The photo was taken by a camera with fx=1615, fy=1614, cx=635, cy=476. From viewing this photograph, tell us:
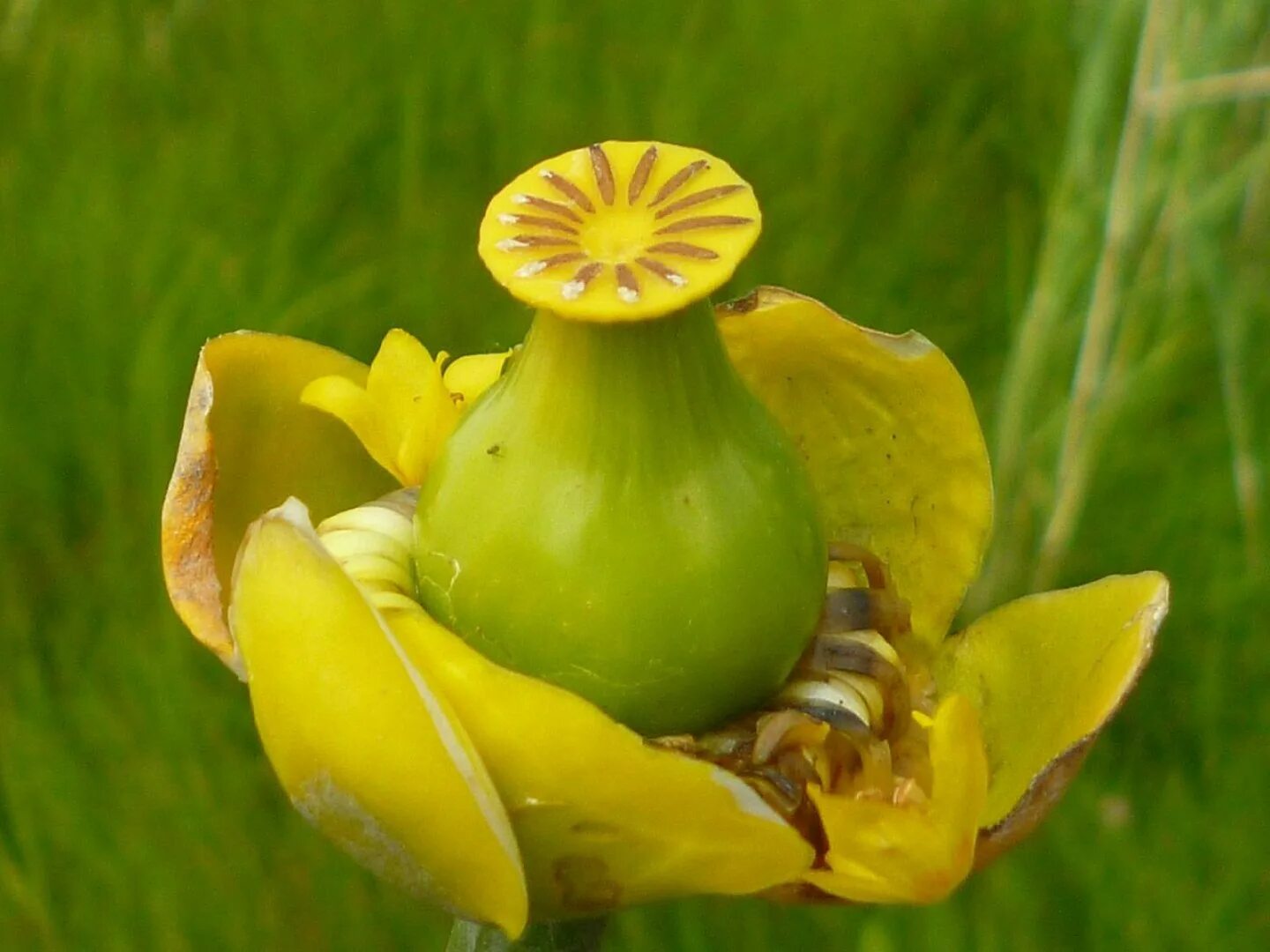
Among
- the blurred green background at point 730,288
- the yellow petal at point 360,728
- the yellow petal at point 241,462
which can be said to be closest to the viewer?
the yellow petal at point 360,728

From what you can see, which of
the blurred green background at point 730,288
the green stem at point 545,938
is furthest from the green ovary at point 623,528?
the blurred green background at point 730,288

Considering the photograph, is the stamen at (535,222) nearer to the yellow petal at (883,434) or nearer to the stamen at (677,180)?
the stamen at (677,180)

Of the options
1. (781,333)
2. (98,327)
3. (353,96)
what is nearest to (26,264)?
(98,327)

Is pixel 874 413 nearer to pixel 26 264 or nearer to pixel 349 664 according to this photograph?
pixel 349 664

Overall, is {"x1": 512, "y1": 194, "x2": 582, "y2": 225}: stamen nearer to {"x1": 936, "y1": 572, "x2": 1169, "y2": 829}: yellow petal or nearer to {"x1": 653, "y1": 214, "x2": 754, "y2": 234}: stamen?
{"x1": 653, "y1": 214, "x2": 754, "y2": 234}: stamen

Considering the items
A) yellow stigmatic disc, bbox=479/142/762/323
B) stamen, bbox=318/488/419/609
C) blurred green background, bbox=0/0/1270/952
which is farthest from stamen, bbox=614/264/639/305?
blurred green background, bbox=0/0/1270/952

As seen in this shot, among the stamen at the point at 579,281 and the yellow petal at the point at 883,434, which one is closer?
the stamen at the point at 579,281

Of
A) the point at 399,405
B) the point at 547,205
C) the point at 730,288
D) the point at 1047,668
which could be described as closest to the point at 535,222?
the point at 547,205

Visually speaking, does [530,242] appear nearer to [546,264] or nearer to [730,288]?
[546,264]
